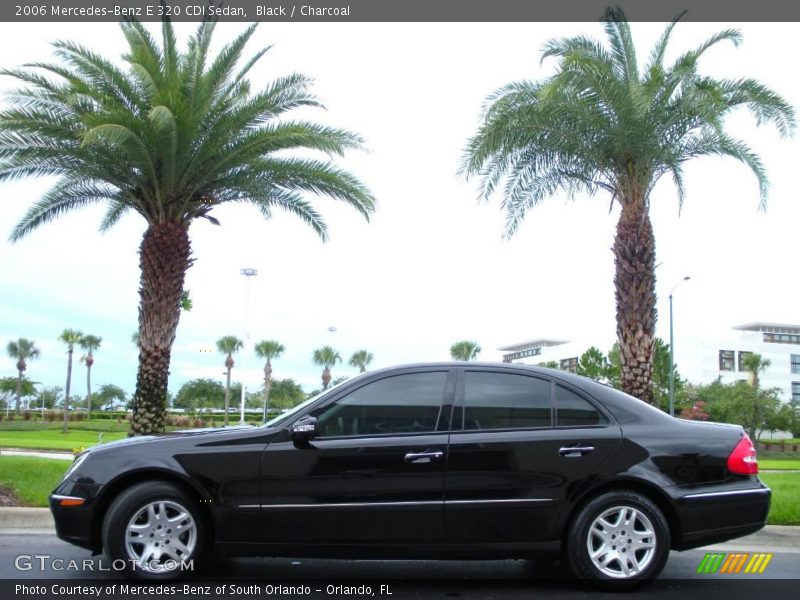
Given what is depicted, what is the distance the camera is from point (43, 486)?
10148 mm

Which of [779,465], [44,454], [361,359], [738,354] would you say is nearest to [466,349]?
[361,359]

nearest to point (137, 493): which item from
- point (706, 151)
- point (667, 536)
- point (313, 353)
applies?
point (667, 536)

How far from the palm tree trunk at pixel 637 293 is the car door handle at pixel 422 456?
9.42 m

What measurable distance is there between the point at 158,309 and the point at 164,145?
2.99 m

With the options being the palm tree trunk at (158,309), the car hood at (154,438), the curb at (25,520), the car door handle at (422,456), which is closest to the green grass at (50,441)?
the palm tree trunk at (158,309)

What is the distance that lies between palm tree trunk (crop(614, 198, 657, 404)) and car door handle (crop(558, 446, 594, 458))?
8.95 m

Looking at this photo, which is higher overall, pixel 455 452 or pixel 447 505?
pixel 455 452

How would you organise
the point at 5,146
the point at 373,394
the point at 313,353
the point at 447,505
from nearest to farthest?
the point at 447,505 < the point at 373,394 < the point at 5,146 < the point at 313,353

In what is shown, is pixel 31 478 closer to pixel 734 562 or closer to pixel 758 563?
pixel 734 562

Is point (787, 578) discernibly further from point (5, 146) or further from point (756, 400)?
point (756, 400)

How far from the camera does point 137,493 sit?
5.65 metres

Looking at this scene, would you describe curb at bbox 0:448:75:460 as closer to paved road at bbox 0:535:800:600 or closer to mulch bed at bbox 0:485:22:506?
mulch bed at bbox 0:485:22:506

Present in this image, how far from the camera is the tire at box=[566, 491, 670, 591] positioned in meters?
5.59

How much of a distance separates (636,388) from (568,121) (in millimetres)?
4876
